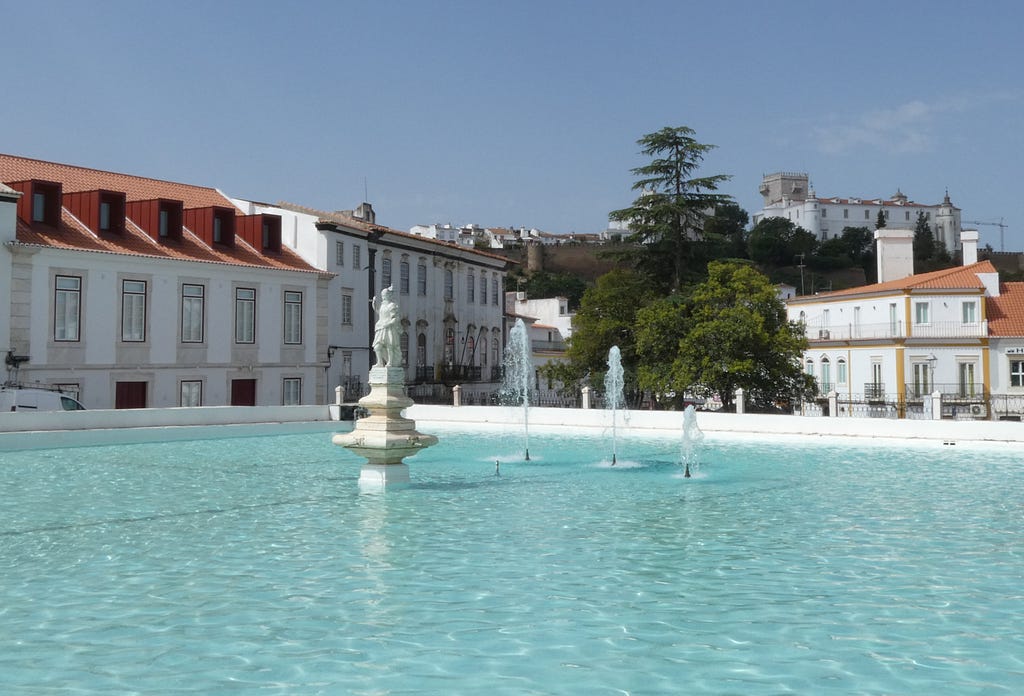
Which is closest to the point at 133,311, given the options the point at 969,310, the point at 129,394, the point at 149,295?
the point at 149,295

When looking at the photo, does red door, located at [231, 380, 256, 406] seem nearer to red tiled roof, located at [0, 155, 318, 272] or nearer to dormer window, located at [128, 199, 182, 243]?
red tiled roof, located at [0, 155, 318, 272]

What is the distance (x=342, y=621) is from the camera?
8.14 m

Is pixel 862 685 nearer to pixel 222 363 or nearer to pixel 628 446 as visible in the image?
pixel 628 446

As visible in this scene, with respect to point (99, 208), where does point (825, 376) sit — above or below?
below

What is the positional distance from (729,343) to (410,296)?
17.3 meters

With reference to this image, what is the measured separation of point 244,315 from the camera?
37188mm

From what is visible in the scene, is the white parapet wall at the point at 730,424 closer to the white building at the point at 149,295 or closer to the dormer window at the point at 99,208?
the white building at the point at 149,295

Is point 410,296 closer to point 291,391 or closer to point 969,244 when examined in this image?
point 291,391

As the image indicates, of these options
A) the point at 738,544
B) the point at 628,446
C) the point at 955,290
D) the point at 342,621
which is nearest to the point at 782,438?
the point at 628,446

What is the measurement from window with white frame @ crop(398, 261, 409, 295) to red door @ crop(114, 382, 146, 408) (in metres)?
15.2

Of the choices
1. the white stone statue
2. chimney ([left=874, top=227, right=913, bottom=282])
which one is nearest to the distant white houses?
chimney ([left=874, top=227, right=913, bottom=282])

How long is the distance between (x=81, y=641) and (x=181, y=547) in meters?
3.88

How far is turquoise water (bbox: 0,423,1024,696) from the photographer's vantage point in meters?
6.86

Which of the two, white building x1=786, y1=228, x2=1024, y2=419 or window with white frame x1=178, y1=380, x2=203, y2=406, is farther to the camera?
white building x1=786, y1=228, x2=1024, y2=419
